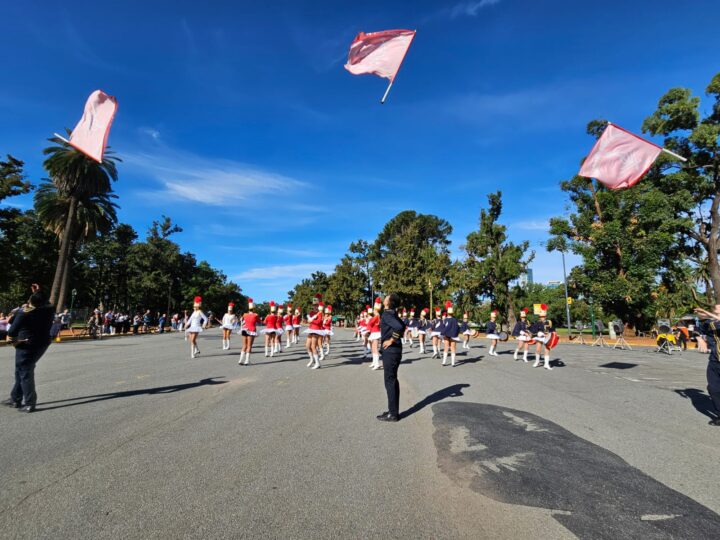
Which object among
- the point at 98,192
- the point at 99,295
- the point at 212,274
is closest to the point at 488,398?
the point at 98,192

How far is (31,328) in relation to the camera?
668 cm

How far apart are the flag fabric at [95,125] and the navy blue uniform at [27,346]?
4.58 meters

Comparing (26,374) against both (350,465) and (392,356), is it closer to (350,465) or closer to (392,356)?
(350,465)

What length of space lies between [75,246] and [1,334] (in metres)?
17.3

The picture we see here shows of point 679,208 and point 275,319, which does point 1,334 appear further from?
point 679,208

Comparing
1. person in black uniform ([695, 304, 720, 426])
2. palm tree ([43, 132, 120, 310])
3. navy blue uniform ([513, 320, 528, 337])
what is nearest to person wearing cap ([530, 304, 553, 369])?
navy blue uniform ([513, 320, 528, 337])

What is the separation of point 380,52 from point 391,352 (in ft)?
21.2

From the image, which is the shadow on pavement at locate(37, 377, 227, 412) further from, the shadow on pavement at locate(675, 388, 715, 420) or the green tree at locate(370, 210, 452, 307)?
the green tree at locate(370, 210, 452, 307)

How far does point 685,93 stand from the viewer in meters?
30.3

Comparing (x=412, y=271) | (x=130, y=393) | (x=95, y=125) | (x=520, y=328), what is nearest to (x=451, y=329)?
(x=520, y=328)

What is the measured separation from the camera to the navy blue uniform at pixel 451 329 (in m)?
14.4

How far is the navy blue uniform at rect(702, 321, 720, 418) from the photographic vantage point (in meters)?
6.64

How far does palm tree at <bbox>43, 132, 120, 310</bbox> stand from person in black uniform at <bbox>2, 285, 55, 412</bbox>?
3073 cm

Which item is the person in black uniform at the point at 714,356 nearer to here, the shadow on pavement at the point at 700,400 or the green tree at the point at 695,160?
the shadow on pavement at the point at 700,400
